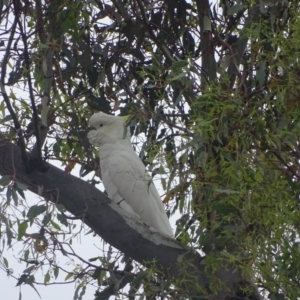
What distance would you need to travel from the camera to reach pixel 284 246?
4.53ft

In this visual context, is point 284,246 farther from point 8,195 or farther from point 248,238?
point 8,195

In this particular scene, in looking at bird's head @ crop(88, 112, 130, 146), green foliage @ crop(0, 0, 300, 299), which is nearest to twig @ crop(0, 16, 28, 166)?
green foliage @ crop(0, 0, 300, 299)

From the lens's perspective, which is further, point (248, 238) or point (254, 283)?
point (254, 283)

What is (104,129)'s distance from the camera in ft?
8.29

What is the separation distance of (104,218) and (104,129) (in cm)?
76

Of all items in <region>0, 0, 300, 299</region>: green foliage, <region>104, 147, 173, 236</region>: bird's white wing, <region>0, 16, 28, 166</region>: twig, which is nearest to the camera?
<region>0, 0, 300, 299</region>: green foliage

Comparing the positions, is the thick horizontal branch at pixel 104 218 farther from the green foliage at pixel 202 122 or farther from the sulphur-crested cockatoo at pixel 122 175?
the sulphur-crested cockatoo at pixel 122 175

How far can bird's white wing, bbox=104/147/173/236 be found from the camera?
2.47 metres

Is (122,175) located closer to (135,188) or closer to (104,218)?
(135,188)

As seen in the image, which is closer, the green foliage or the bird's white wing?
the green foliage

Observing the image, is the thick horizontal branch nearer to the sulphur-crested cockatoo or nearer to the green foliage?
the green foliage

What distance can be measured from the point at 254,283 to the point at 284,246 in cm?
33

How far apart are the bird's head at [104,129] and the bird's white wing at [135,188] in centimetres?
6

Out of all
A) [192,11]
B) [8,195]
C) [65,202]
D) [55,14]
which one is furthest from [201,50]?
[8,195]
